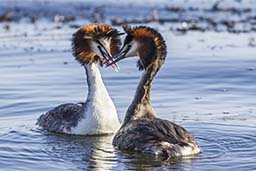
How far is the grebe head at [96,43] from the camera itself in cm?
1188

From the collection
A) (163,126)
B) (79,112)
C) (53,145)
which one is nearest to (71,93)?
(79,112)

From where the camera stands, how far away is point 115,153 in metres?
10.4

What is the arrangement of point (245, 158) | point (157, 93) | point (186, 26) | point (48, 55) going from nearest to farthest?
point (245, 158)
point (157, 93)
point (48, 55)
point (186, 26)

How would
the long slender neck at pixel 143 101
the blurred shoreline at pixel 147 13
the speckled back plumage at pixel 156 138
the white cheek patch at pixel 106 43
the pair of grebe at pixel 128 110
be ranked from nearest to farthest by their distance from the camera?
the speckled back plumage at pixel 156 138 → the pair of grebe at pixel 128 110 → the long slender neck at pixel 143 101 → the white cheek patch at pixel 106 43 → the blurred shoreline at pixel 147 13

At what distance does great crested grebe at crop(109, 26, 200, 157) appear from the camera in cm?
1005

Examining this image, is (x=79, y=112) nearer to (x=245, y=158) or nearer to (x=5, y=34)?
(x=245, y=158)

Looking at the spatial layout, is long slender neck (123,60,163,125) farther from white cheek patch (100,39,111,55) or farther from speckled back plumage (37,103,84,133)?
speckled back plumage (37,103,84,133)

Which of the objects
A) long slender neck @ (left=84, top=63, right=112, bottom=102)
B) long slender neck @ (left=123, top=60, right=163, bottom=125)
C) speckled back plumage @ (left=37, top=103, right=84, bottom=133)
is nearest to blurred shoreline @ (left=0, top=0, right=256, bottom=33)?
speckled back plumage @ (left=37, top=103, right=84, bottom=133)

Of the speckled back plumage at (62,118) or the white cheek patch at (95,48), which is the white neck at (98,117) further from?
the white cheek patch at (95,48)

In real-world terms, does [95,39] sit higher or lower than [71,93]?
higher

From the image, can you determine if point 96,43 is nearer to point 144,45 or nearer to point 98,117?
point 98,117

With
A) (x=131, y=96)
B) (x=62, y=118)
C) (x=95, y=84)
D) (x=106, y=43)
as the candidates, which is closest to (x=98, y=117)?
(x=95, y=84)

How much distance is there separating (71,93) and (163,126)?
15.4ft

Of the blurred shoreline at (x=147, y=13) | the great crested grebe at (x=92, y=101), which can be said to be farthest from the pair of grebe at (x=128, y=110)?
the blurred shoreline at (x=147, y=13)
